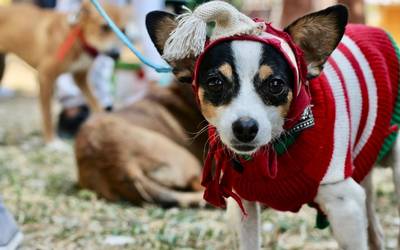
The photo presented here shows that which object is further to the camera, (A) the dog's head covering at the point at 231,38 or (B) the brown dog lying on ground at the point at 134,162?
(B) the brown dog lying on ground at the point at 134,162

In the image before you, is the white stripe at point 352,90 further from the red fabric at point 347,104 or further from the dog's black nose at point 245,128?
the dog's black nose at point 245,128

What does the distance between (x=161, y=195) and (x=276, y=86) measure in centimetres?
206

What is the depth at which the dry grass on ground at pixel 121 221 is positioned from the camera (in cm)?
303

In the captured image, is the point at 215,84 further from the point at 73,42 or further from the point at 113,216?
the point at 73,42

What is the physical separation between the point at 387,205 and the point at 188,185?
1.13 meters

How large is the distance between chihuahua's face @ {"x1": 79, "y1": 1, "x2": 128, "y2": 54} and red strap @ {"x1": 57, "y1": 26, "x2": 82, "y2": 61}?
63 millimetres

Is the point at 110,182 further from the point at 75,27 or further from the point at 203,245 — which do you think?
the point at 75,27

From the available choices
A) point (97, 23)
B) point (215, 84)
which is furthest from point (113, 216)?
point (97, 23)

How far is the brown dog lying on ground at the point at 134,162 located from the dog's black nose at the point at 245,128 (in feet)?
6.66

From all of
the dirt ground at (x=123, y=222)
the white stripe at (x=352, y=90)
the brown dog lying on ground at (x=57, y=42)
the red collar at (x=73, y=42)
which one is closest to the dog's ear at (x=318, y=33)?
the white stripe at (x=352, y=90)

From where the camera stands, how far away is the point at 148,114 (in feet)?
14.5

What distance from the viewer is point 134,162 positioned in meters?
3.87

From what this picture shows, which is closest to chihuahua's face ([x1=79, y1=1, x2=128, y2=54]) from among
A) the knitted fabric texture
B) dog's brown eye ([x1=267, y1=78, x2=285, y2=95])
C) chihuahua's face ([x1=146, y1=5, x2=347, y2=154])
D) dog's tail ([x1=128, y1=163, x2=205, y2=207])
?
dog's tail ([x1=128, y1=163, x2=205, y2=207])

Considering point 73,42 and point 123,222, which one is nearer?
point 123,222
